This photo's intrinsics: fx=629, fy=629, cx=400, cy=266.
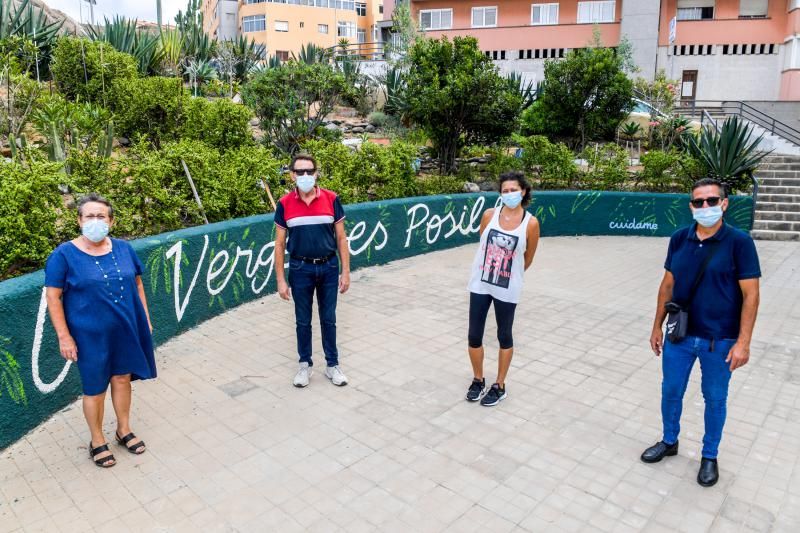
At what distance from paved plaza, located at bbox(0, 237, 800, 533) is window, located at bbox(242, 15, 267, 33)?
52.5 m

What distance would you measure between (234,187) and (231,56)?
18.5 metres

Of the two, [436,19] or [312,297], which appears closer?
[312,297]

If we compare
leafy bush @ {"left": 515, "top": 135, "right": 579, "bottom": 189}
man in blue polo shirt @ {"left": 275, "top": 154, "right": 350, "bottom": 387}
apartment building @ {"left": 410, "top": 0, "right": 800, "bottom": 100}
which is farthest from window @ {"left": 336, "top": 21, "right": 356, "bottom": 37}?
man in blue polo shirt @ {"left": 275, "top": 154, "right": 350, "bottom": 387}

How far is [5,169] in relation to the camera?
577 centimetres

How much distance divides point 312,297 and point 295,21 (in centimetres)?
5495

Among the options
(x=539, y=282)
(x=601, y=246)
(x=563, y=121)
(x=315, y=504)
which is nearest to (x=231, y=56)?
(x=563, y=121)

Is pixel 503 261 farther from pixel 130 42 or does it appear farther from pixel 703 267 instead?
pixel 130 42

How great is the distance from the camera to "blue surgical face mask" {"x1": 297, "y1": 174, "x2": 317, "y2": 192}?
4914 millimetres

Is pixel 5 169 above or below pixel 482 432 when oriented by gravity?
above

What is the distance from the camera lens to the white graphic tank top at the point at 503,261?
4.62 metres

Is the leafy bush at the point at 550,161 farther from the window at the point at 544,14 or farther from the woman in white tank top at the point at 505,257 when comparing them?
the window at the point at 544,14

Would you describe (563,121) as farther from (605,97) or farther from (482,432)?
(482,432)

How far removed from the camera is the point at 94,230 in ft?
12.2

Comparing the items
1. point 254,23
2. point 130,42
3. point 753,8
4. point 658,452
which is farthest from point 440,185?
point 254,23
